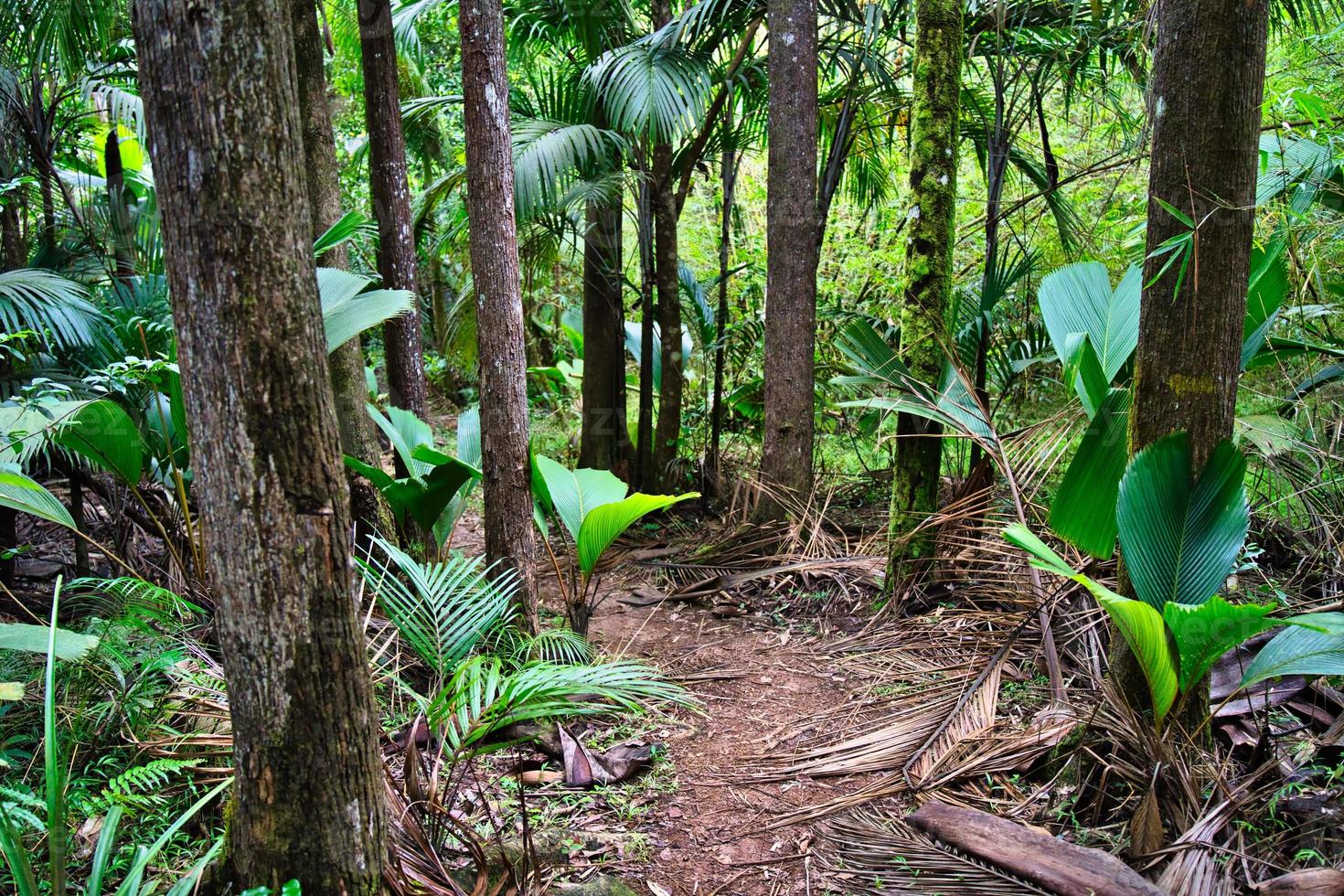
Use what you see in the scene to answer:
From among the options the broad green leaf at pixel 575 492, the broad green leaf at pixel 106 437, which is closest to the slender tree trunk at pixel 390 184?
the broad green leaf at pixel 575 492

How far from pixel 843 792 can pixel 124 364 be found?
3097 mm

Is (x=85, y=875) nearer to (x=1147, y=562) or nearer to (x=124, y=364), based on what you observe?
(x=124, y=364)

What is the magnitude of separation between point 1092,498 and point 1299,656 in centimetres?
68

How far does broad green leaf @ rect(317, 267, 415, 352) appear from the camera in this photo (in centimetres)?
343

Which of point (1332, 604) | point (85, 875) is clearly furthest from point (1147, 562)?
point (85, 875)

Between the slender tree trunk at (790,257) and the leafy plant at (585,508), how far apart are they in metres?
1.75

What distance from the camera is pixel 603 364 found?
6.75 metres

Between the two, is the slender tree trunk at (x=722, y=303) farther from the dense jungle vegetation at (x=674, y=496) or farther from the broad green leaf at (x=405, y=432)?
the broad green leaf at (x=405, y=432)

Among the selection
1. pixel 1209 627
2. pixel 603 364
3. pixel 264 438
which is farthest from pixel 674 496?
pixel 603 364

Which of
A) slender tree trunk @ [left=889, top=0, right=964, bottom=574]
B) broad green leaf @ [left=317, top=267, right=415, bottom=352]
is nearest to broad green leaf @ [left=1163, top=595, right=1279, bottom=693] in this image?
slender tree trunk @ [left=889, top=0, right=964, bottom=574]

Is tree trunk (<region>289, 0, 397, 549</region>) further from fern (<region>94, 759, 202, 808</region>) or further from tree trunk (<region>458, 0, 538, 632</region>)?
fern (<region>94, 759, 202, 808</region>)

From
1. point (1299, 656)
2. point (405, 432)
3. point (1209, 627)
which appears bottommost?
point (1299, 656)

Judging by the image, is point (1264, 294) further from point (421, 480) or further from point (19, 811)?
point (19, 811)

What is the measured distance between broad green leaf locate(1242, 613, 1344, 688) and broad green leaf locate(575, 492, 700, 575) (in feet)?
6.24
